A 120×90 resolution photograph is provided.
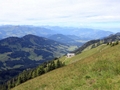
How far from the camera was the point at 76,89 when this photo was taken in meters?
17.3

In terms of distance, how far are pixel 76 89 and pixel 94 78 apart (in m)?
3.08

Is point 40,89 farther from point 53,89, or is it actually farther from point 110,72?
point 110,72

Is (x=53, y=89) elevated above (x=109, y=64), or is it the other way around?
(x=109, y=64)

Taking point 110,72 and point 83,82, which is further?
point 110,72

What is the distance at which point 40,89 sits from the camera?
21.9 meters

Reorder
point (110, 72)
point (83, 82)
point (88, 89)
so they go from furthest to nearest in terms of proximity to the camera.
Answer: point (110, 72), point (83, 82), point (88, 89)

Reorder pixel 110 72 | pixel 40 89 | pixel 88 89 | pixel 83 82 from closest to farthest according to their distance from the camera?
pixel 88 89 → pixel 83 82 → pixel 110 72 → pixel 40 89

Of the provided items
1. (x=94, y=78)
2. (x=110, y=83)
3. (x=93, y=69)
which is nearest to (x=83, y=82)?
(x=94, y=78)

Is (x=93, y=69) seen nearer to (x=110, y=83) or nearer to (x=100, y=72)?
(x=100, y=72)

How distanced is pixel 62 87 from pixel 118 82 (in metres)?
5.87

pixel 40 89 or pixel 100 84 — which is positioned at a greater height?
pixel 100 84

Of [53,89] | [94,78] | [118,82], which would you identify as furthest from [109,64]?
[53,89]

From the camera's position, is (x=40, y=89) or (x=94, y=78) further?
(x=40, y=89)

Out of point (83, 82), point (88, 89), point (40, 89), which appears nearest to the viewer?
point (88, 89)
